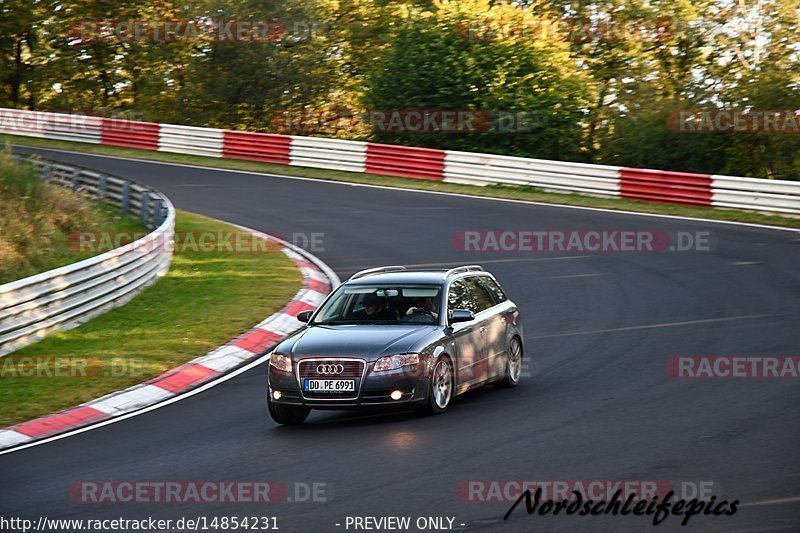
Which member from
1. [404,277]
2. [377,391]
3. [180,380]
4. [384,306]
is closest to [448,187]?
[180,380]

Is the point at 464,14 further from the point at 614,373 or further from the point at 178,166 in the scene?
the point at 614,373

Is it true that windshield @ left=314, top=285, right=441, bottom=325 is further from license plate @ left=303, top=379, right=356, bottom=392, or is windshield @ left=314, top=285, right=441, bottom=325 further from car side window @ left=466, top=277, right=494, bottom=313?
license plate @ left=303, top=379, right=356, bottom=392

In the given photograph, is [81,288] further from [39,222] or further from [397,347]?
[397,347]

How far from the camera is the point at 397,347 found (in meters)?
10.8

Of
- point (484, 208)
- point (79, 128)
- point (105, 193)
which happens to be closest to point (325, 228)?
point (484, 208)

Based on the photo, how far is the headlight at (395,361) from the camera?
1069 centimetres

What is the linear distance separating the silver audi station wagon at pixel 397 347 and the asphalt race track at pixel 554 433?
28 cm

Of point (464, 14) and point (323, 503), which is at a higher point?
point (464, 14)

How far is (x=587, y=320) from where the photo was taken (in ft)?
52.1

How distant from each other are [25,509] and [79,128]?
34.5 metres

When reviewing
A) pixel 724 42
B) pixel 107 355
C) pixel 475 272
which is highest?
Answer: pixel 724 42

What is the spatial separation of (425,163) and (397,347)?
21893 mm

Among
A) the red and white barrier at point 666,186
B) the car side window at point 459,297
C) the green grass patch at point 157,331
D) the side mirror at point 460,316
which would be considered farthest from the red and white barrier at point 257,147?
the side mirror at point 460,316

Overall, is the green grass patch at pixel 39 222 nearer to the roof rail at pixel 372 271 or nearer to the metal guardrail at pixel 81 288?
the metal guardrail at pixel 81 288
